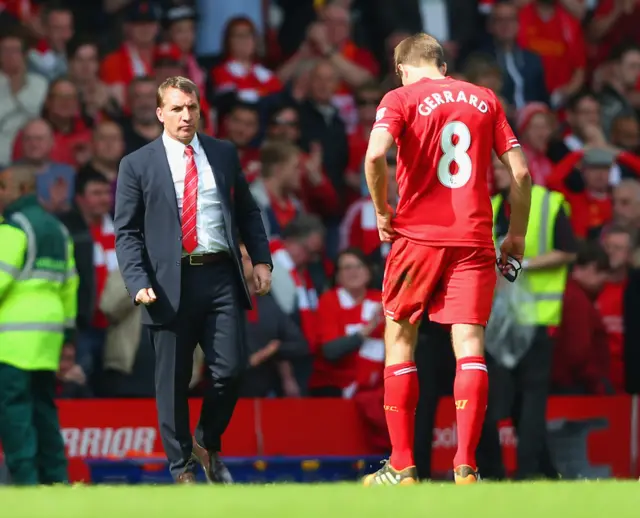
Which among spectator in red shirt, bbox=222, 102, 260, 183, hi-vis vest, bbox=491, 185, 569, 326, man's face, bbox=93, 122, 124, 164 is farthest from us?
spectator in red shirt, bbox=222, 102, 260, 183

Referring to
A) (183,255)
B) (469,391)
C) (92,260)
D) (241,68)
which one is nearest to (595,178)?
(241,68)

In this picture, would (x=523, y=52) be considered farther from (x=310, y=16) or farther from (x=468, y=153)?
(x=468, y=153)

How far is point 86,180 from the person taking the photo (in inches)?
522

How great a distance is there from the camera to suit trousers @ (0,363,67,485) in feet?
37.2

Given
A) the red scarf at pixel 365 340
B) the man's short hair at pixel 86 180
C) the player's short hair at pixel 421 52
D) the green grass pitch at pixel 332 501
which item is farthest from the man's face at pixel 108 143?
the green grass pitch at pixel 332 501

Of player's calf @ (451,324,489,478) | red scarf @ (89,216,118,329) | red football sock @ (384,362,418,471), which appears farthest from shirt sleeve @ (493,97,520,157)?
red scarf @ (89,216,118,329)

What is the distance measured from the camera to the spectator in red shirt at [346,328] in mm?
12852

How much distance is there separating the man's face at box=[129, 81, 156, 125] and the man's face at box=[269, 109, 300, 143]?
1.12 meters

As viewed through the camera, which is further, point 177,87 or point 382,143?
point 177,87

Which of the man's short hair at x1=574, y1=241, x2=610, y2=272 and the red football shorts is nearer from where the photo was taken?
the red football shorts

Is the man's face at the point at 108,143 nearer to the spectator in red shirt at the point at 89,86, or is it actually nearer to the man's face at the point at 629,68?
the spectator in red shirt at the point at 89,86

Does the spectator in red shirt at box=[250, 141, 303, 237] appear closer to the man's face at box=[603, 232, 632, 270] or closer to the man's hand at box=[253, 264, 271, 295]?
the man's face at box=[603, 232, 632, 270]

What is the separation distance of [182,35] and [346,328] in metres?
3.68

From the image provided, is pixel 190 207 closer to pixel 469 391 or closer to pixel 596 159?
pixel 469 391
